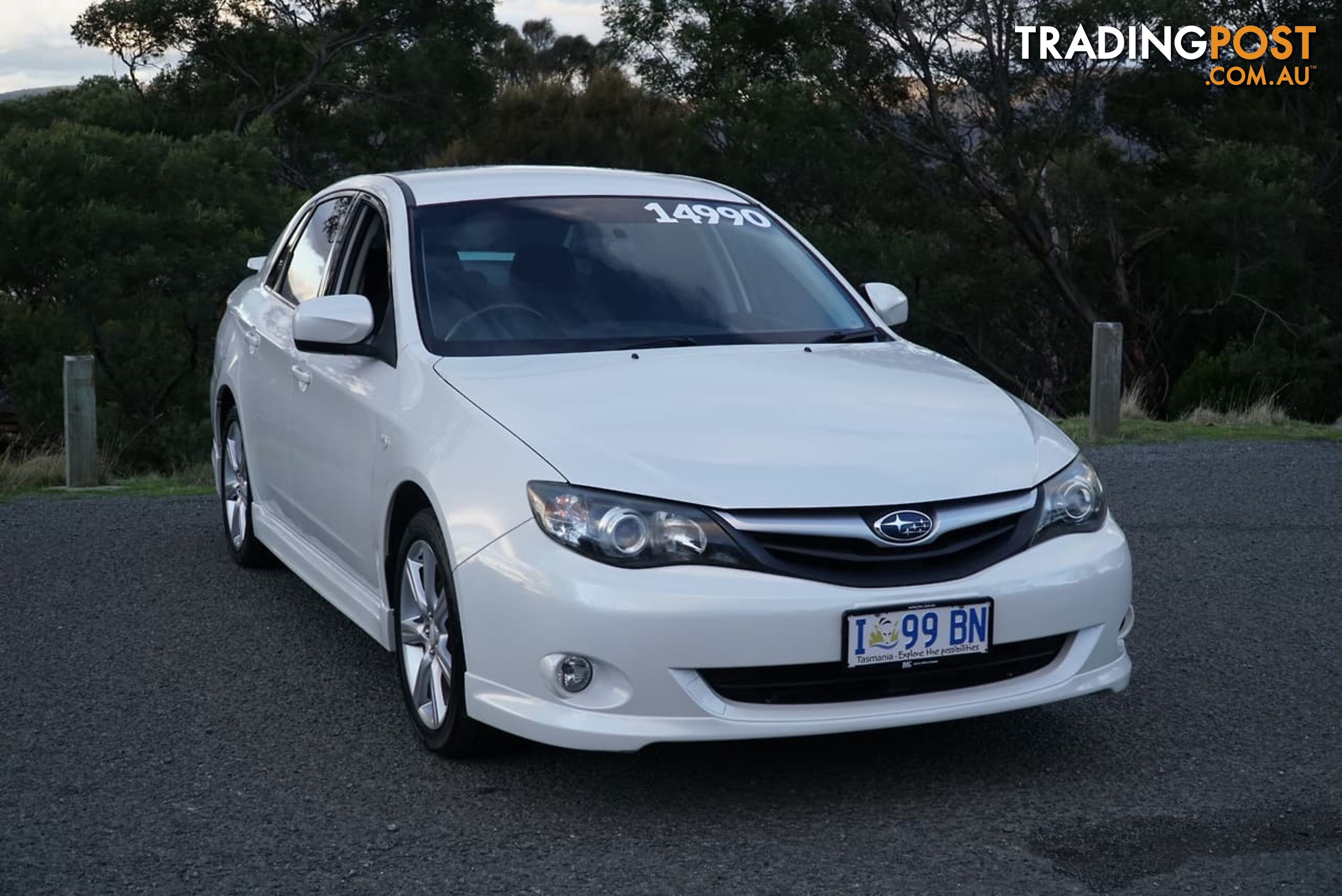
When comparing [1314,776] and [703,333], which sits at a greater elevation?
[703,333]

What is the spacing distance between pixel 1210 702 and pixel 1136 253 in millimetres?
26657

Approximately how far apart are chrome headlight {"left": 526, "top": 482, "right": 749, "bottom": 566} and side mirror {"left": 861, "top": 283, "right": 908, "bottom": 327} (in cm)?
204

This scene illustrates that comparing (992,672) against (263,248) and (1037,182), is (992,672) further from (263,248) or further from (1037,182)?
(1037,182)

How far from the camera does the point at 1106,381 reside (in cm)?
1188

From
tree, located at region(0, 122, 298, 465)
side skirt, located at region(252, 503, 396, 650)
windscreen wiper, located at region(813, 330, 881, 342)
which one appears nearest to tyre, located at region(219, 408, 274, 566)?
side skirt, located at region(252, 503, 396, 650)

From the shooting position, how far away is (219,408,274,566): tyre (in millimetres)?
7195

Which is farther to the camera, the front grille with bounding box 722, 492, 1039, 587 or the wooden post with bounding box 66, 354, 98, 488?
the wooden post with bounding box 66, 354, 98, 488

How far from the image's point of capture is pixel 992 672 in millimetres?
4383

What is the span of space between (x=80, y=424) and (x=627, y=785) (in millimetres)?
6834

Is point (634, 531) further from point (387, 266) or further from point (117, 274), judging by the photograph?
point (117, 274)

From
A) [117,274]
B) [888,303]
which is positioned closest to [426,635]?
[888,303]

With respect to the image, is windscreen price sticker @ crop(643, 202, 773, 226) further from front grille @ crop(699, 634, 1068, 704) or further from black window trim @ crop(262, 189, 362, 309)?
front grille @ crop(699, 634, 1068, 704)

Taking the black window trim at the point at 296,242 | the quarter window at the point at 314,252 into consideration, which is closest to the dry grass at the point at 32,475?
the black window trim at the point at 296,242

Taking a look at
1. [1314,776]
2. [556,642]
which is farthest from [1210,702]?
[556,642]
